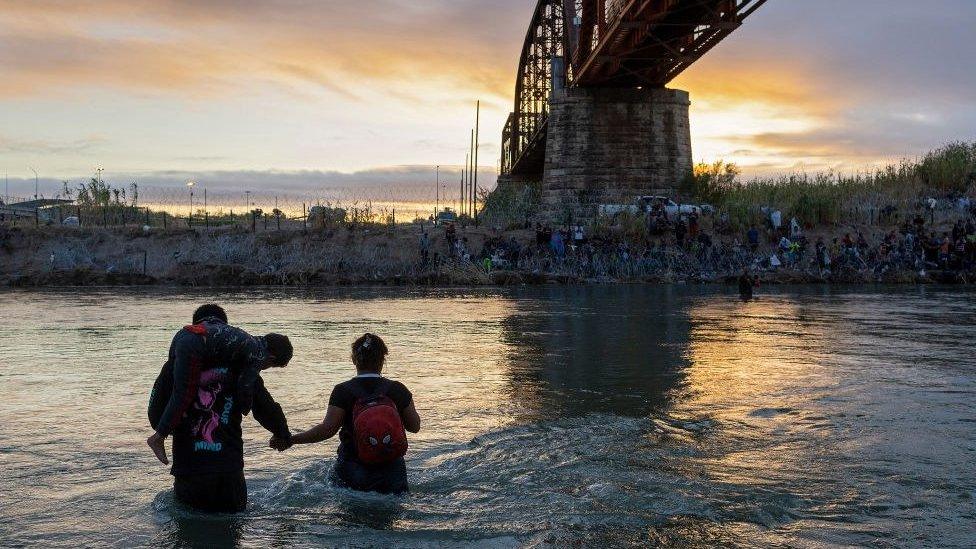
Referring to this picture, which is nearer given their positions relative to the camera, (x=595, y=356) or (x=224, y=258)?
(x=595, y=356)

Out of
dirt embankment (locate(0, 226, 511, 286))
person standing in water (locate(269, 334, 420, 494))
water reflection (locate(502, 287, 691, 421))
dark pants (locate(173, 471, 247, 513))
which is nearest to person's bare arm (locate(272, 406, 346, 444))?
person standing in water (locate(269, 334, 420, 494))

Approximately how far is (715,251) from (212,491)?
30946 mm

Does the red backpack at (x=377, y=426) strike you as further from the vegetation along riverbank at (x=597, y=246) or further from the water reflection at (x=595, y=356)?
the vegetation along riverbank at (x=597, y=246)

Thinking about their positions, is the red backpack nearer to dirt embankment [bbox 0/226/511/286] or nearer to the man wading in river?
the man wading in river

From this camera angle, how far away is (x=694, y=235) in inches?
1432

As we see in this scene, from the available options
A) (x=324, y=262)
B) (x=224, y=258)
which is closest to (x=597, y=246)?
(x=324, y=262)

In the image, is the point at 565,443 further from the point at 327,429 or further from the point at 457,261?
the point at 457,261

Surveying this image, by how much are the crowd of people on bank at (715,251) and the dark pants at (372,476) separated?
90.5 feet

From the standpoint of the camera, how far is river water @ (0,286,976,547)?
236 inches

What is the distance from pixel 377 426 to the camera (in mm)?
6105

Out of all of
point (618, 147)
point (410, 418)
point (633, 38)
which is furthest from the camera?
point (618, 147)

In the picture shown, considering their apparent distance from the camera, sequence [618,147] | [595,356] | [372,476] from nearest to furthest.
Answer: [372,476] < [595,356] < [618,147]

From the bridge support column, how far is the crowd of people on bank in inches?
111

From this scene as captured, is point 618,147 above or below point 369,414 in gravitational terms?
above
